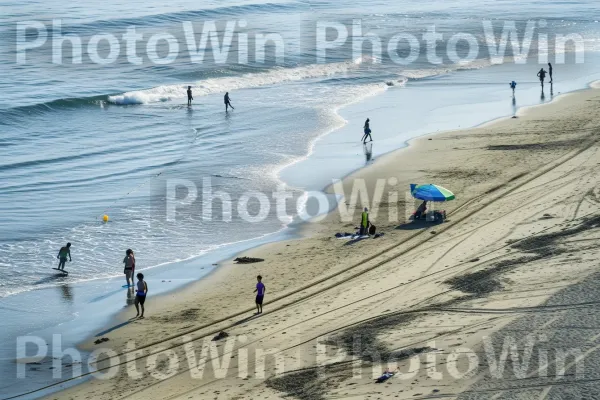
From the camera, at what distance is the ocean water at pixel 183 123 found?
23375 mm

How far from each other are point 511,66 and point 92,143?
2809 cm

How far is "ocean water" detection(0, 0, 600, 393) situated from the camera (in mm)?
23375

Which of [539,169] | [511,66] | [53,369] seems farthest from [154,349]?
[511,66]

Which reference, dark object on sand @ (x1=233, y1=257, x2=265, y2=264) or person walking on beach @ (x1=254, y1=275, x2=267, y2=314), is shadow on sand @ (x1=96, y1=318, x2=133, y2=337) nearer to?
person walking on beach @ (x1=254, y1=275, x2=267, y2=314)

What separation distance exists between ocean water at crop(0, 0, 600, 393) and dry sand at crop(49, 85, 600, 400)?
2.24 m

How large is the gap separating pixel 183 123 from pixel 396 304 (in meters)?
24.9

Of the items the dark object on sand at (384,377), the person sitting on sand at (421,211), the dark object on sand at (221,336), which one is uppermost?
the person sitting on sand at (421,211)

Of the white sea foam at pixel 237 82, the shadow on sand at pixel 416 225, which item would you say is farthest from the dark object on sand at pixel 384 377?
the white sea foam at pixel 237 82

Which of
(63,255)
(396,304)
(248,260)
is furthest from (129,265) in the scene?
(396,304)

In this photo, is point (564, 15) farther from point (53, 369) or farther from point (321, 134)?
point (53, 369)

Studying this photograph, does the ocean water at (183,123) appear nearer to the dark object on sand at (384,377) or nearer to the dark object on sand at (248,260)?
the dark object on sand at (248,260)

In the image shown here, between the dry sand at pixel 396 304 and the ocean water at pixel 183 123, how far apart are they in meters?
2.24

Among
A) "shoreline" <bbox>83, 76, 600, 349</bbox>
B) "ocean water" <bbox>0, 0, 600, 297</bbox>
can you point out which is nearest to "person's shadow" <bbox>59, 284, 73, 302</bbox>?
"ocean water" <bbox>0, 0, 600, 297</bbox>

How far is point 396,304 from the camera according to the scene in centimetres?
1675
